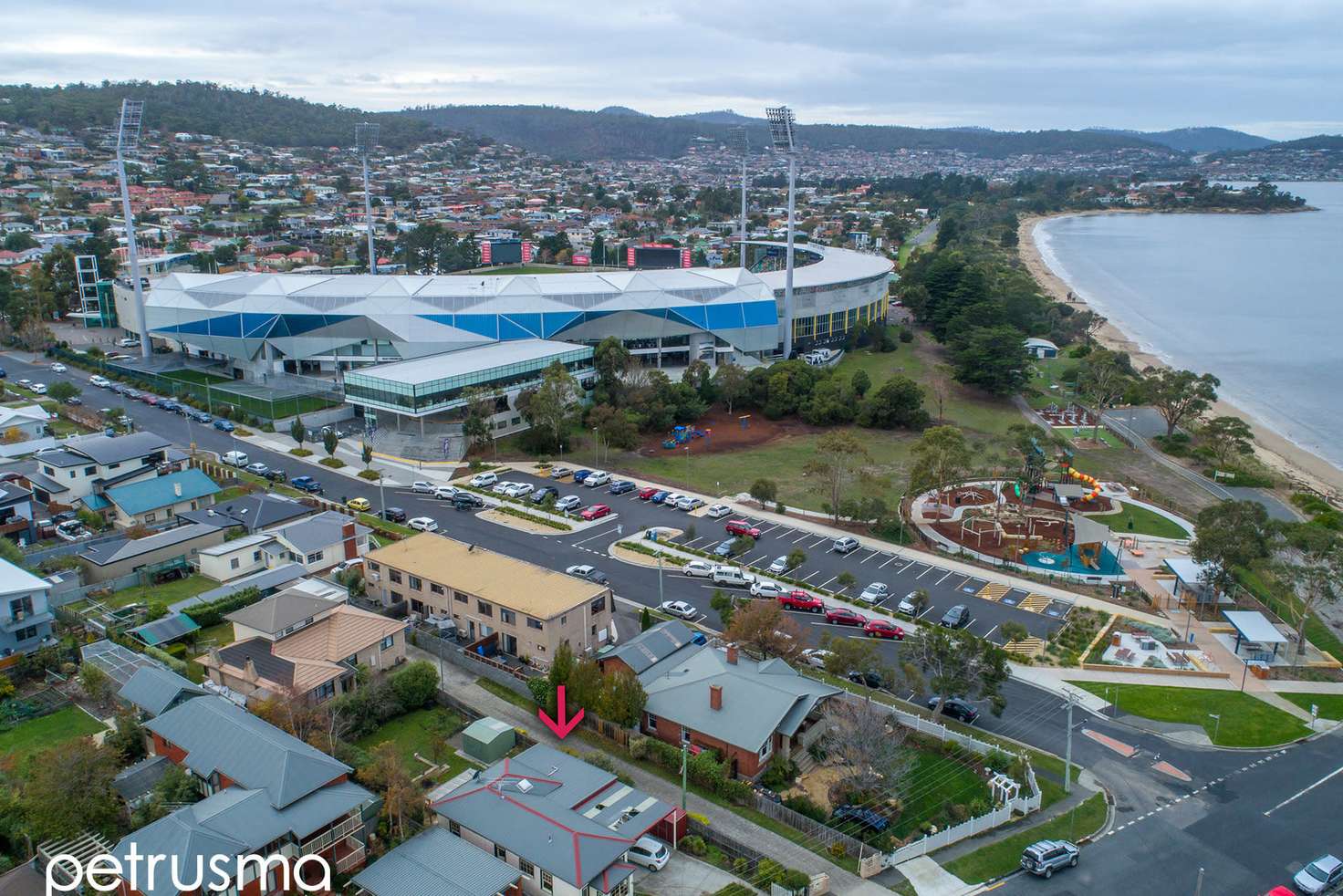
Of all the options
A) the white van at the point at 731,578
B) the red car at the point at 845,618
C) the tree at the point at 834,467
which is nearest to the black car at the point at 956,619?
the red car at the point at 845,618

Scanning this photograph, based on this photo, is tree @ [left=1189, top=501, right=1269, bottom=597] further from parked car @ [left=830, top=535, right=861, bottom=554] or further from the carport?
parked car @ [left=830, top=535, right=861, bottom=554]

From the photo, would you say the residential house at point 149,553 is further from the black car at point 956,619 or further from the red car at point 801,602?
the black car at point 956,619

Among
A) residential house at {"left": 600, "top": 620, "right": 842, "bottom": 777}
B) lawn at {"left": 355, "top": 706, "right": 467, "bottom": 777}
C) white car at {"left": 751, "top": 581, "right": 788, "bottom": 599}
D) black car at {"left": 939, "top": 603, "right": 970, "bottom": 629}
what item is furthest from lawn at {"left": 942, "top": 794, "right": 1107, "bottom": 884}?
white car at {"left": 751, "top": 581, "right": 788, "bottom": 599}

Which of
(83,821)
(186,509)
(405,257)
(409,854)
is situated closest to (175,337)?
(186,509)

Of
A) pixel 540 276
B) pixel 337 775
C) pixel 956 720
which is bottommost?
pixel 956 720

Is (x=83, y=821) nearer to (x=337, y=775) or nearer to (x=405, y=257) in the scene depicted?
(x=337, y=775)

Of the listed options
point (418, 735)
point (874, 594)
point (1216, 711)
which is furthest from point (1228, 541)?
point (418, 735)
